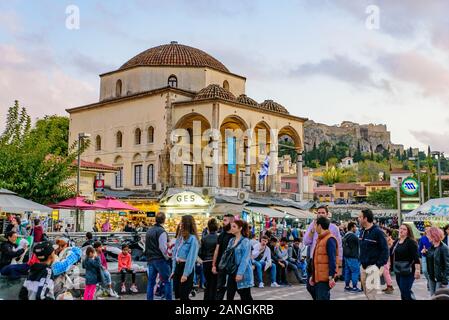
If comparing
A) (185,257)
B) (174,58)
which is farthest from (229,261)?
(174,58)

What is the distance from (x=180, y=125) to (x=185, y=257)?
105 ft

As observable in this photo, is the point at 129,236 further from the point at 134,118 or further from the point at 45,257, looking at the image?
the point at 134,118

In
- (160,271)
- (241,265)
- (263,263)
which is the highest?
(241,265)

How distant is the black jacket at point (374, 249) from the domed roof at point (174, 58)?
3624 centimetres

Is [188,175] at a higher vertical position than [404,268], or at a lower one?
higher

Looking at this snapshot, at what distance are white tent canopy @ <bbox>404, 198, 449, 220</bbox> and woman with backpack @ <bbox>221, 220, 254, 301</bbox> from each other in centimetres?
1401

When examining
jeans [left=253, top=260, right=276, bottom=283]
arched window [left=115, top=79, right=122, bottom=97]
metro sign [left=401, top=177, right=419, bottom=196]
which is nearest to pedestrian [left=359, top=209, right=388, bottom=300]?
jeans [left=253, top=260, right=276, bottom=283]

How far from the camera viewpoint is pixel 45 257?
6730 mm

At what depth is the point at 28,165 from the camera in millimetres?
21719

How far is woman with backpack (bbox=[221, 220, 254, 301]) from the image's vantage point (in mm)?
7590

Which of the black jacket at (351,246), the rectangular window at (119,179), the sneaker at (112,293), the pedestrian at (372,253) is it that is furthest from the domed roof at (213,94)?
the pedestrian at (372,253)

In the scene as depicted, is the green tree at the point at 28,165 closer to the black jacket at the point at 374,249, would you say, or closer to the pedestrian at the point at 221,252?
the pedestrian at the point at 221,252

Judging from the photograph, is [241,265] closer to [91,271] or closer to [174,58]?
[91,271]
